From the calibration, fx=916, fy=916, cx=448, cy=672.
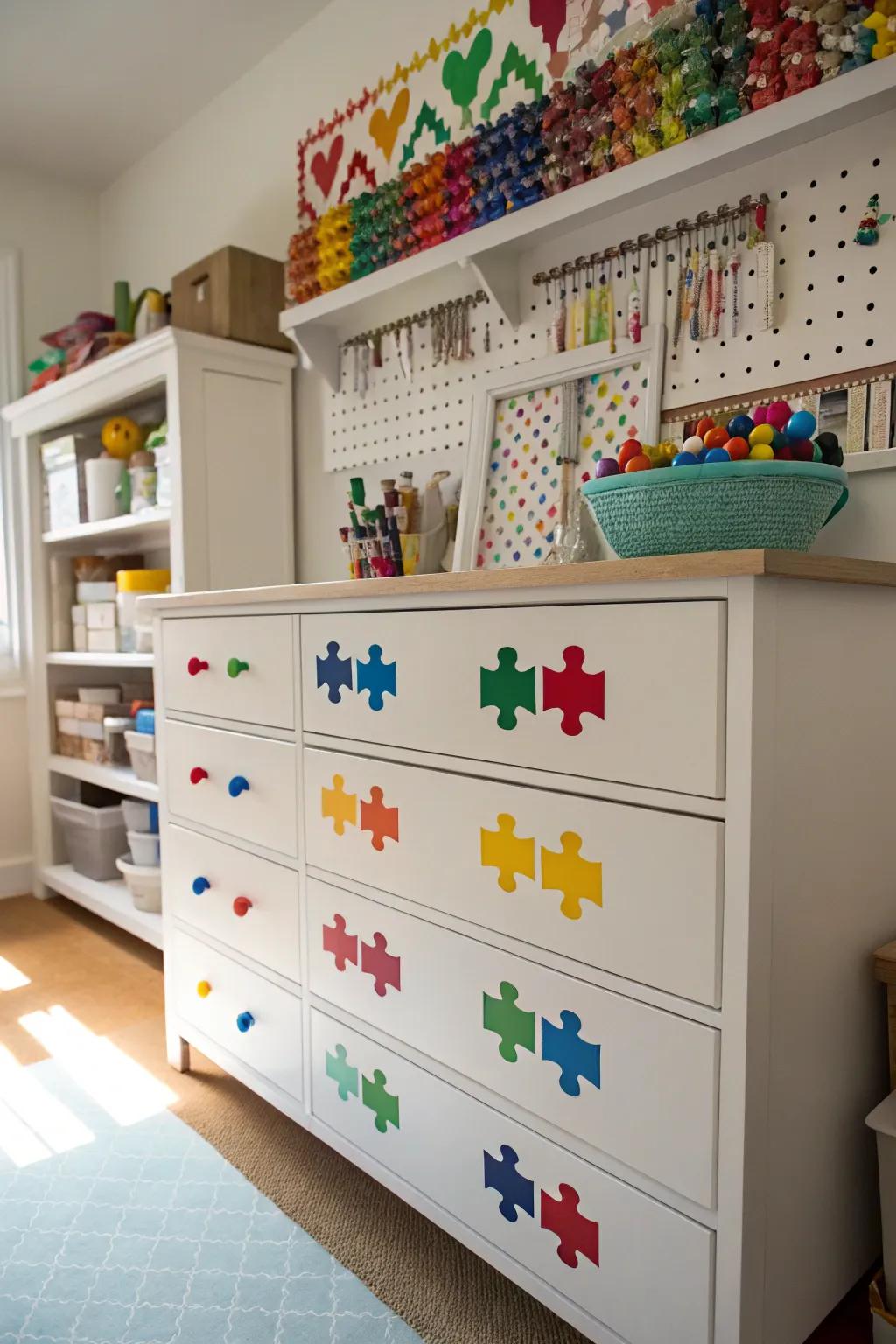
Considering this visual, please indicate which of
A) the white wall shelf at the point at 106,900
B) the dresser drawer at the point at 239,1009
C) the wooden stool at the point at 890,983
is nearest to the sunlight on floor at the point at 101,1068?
the dresser drawer at the point at 239,1009

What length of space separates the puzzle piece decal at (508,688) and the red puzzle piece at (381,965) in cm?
41

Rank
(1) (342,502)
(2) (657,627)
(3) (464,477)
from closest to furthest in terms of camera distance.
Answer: (2) (657,627) → (3) (464,477) → (1) (342,502)

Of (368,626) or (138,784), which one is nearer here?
(368,626)

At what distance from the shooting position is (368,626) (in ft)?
4.20

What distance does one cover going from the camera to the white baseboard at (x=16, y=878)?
3031 mm

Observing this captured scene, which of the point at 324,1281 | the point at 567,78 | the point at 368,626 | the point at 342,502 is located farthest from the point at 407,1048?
the point at 567,78

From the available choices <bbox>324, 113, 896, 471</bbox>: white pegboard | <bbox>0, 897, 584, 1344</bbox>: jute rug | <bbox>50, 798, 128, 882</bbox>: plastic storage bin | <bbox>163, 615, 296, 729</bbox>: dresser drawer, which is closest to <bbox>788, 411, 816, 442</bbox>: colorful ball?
<bbox>324, 113, 896, 471</bbox>: white pegboard

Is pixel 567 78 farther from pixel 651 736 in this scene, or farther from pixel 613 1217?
pixel 613 1217

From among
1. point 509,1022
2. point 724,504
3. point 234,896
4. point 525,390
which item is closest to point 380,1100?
point 509,1022

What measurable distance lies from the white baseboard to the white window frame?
23.0 inches

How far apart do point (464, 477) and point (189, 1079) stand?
130cm

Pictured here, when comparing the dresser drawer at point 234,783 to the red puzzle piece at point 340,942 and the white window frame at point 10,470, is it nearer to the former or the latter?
the red puzzle piece at point 340,942

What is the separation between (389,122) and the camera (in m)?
2.03

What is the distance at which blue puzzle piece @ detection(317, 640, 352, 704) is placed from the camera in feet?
4.37
